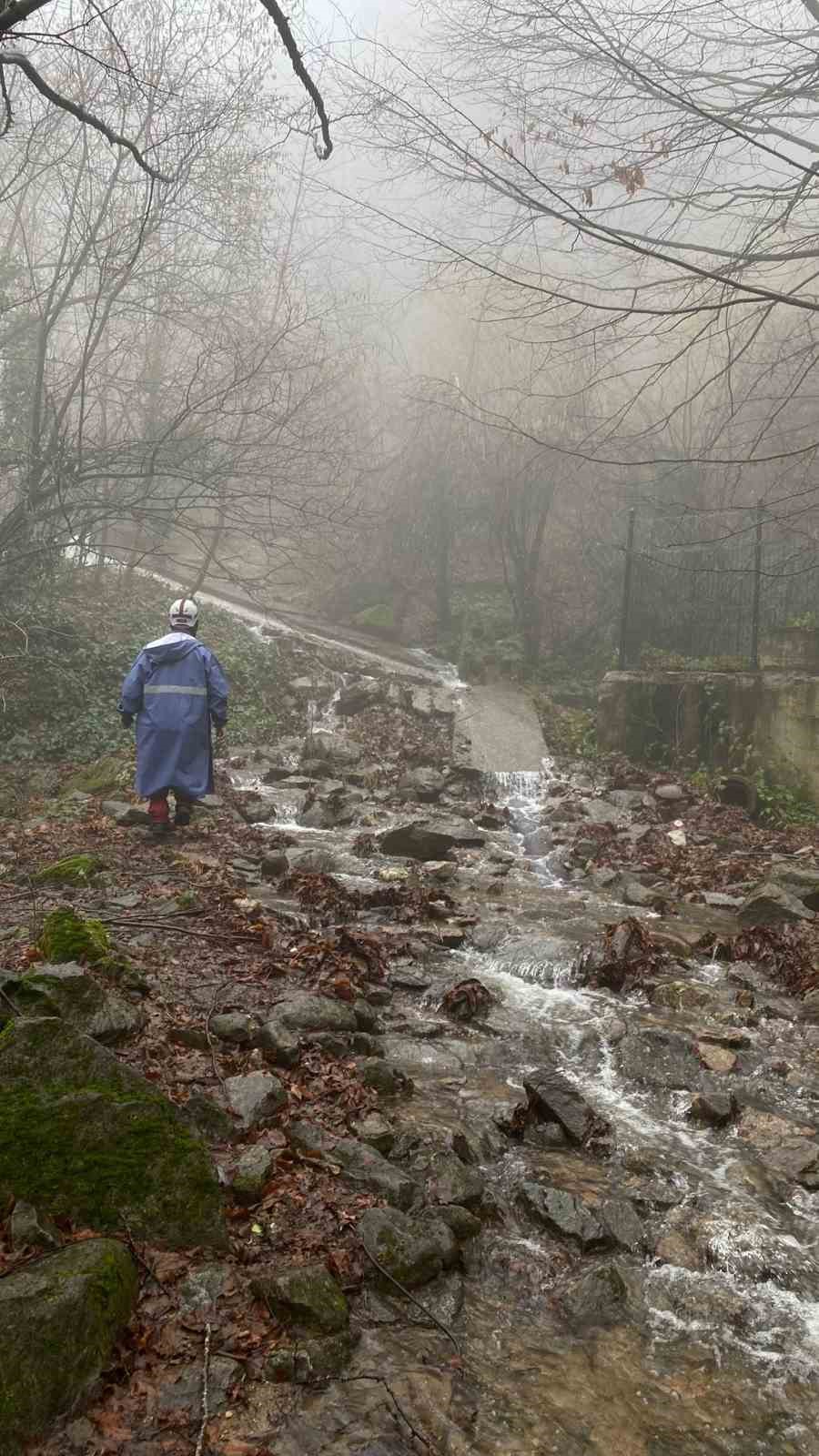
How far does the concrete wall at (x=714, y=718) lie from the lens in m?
10.5

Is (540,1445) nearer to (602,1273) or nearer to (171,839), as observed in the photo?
(602,1273)

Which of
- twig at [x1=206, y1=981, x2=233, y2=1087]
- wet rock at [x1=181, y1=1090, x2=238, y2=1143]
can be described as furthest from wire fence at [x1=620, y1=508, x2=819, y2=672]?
wet rock at [x1=181, y1=1090, x2=238, y2=1143]

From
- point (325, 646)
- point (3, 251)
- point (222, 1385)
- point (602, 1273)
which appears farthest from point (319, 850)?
point (3, 251)

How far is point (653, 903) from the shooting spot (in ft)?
25.6

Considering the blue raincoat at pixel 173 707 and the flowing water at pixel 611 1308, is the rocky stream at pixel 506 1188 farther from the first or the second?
Result: the blue raincoat at pixel 173 707

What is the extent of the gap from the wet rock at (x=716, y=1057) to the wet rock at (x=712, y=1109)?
40 centimetres

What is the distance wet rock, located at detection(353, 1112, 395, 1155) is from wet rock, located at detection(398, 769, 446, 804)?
7751 mm

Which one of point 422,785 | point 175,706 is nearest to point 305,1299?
point 175,706

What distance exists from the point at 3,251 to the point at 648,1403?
672 inches

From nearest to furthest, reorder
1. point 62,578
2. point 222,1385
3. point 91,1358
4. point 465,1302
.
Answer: point 91,1358 → point 222,1385 → point 465,1302 → point 62,578

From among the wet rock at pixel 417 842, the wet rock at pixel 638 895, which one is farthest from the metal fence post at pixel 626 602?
the wet rock at pixel 638 895

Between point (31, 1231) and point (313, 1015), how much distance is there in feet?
7.04

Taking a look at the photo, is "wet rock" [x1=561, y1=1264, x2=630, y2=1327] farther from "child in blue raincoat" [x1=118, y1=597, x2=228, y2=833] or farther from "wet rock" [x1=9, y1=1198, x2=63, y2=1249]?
"child in blue raincoat" [x1=118, y1=597, x2=228, y2=833]

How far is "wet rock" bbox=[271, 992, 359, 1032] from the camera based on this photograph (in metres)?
4.44
